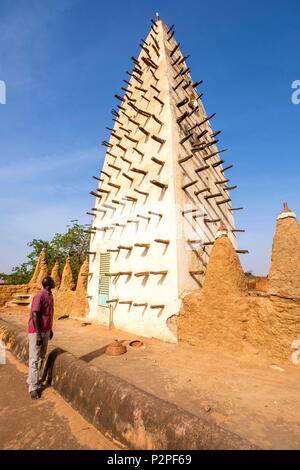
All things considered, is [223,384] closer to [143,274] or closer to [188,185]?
[143,274]

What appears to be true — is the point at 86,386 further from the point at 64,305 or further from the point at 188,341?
the point at 64,305

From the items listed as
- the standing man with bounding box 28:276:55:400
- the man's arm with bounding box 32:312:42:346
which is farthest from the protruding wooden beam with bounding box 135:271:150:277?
the man's arm with bounding box 32:312:42:346

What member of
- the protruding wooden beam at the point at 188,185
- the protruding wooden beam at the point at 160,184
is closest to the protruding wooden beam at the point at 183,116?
the protruding wooden beam at the point at 188,185

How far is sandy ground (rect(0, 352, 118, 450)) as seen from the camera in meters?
3.23

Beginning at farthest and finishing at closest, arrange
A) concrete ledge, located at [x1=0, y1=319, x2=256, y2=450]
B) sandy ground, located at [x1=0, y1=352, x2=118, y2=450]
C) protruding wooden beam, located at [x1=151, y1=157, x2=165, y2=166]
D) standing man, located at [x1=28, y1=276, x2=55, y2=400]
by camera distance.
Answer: protruding wooden beam, located at [x1=151, y1=157, x2=165, y2=166]
standing man, located at [x1=28, y1=276, x2=55, y2=400]
sandy ground, located at [x1=0, y1=352, x2=118, y2=450]
concrete ledge, located at [x1=0, y1=319, x2=256, y2=450]

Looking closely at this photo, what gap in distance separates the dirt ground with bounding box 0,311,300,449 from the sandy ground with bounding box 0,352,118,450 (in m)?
1.47

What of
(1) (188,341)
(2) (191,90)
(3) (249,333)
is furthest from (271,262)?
(2) (191,90)

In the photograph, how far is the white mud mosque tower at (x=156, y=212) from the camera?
9.09 metres

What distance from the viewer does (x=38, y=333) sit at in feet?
16.4

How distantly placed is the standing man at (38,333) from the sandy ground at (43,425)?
296 mm

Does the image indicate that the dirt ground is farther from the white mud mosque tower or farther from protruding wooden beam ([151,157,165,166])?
protruding wooden beam ([151,157,165,166])

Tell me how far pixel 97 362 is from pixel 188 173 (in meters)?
7.27

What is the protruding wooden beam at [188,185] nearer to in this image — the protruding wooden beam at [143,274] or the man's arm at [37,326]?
the protruding wooden beam at [143,274]

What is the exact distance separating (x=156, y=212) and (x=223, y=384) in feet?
20.2
